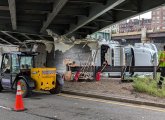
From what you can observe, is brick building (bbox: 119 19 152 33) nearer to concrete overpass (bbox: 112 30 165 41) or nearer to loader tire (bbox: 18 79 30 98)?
concrete overpass (bbox: 112 30 165 41)

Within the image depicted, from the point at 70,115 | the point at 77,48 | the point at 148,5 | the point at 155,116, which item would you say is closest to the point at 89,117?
the point at 70,115

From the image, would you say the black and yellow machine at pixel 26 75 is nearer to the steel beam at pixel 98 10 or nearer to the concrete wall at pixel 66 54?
the steel beam at pixel 98 10

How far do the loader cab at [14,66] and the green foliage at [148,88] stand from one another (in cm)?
472

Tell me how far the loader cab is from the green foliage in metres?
4.72

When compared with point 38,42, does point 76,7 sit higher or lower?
higher

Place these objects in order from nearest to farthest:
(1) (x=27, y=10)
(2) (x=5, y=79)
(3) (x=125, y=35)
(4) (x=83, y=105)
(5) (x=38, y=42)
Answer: (4) (x=83, y=105), (2) (x=5, y=79), (1) (x=27, y=10), (5) (x=38, y=42), (3) (x=125, y=35)

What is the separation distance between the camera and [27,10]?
63.5 ft

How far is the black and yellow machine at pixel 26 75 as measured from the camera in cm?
1441

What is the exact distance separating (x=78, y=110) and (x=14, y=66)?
18.1 ft

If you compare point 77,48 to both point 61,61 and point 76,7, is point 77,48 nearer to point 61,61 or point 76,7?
point 61,61

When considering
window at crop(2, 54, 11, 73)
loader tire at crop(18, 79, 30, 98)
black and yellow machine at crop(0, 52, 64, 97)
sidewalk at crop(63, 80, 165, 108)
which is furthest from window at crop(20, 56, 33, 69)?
sidewalk at crop(63, 80, 165, 108)

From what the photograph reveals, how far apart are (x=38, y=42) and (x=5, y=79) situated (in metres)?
7.17

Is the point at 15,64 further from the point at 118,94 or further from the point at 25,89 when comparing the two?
the point at 118,94

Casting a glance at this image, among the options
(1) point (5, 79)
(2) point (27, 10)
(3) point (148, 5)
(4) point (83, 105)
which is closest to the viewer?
(4) point (83, 105)
